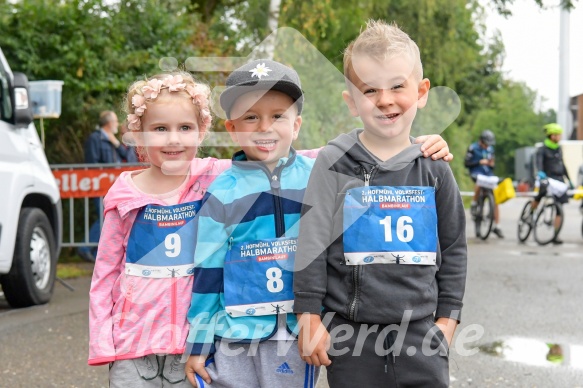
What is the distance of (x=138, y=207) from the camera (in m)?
3.04

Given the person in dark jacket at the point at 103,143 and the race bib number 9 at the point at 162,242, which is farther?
the person in dark jacket at the point at 103,143

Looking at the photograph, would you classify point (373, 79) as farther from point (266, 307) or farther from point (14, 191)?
point (14, 191)

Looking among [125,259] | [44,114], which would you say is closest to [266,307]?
[125,259]

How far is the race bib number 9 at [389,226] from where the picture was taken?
2793 mm

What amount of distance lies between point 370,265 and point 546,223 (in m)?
12.1

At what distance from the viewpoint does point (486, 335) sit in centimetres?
639

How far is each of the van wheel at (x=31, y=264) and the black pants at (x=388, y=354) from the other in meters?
5.06

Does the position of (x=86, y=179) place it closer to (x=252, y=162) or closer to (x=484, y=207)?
(x=252, y=162)

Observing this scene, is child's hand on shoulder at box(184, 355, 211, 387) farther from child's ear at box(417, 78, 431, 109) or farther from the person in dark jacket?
the person in dark jacket

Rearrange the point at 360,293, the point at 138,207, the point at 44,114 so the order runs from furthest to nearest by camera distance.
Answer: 1. the point at 44,114
2. the point at 138,207
3. the point at 360,293

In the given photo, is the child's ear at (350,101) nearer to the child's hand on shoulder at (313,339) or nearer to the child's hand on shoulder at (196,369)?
the child's hand on shoulder at (313,339)

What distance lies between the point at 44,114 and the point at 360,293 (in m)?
6.85

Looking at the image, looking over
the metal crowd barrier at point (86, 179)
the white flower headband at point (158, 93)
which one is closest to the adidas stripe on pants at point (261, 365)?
the white flower headband at point (158, 93)

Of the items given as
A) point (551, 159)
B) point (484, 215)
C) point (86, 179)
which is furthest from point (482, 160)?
point (86, 179)
